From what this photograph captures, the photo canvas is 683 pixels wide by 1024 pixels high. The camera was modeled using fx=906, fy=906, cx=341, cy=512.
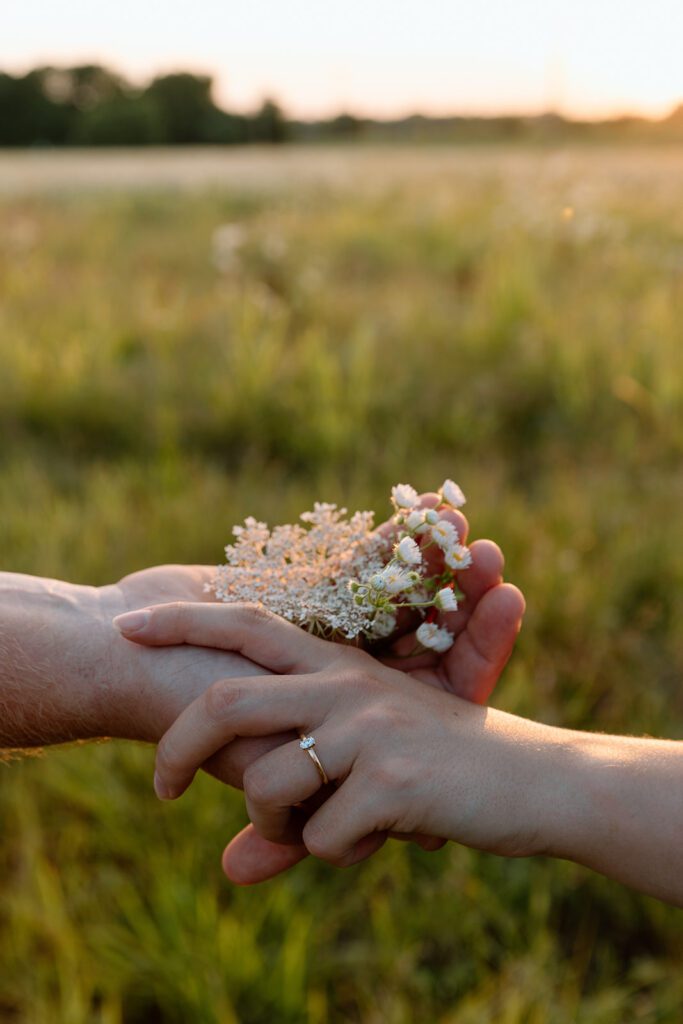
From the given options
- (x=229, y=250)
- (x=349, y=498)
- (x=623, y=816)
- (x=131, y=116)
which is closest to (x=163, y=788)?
(x=623, y=816)

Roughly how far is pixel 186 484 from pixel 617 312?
9.56 feet

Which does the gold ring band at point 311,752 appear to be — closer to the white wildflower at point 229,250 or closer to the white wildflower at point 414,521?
the white wildflower at point 414,521

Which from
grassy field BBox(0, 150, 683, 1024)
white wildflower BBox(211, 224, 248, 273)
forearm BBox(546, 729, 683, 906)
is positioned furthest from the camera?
white wildflower BBox(211, 224, 248, 273)

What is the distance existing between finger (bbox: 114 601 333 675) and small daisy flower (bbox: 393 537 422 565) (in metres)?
0.20

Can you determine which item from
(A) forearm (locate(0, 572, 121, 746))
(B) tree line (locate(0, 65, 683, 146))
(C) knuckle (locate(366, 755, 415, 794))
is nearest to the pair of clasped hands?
(C) knuckle (locate(366, 755, 415, 794))

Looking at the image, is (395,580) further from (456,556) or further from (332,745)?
(332,745)

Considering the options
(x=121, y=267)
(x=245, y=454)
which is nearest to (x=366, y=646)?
(x=245, y=454)

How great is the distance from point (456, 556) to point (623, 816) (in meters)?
0.44

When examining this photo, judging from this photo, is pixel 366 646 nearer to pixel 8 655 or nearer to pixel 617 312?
pixel 8 655

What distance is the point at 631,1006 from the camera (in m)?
1.95

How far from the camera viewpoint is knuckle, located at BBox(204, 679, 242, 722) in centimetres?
128

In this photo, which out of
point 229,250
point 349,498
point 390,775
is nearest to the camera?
point 390,775

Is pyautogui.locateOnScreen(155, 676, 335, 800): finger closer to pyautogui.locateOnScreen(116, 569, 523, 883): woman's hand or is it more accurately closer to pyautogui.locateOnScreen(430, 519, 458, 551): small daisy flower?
pyautogui.locateOnScreen(116, 569, 523, 883): woman's hand

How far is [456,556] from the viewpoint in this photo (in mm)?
1399
